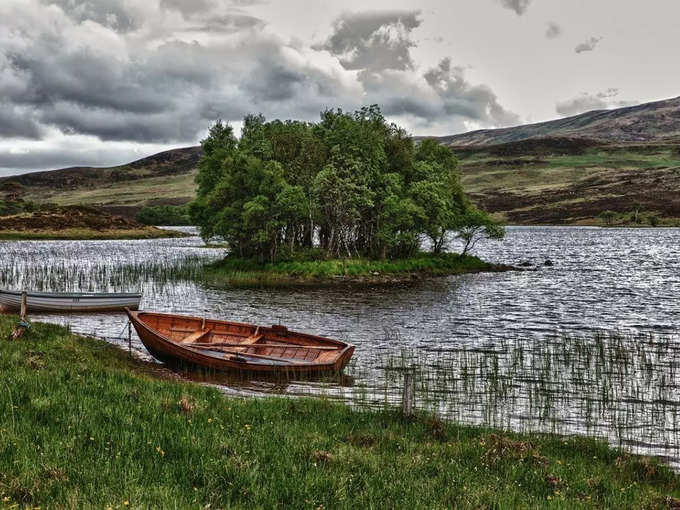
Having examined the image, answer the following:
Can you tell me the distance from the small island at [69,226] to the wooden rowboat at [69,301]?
4305 inches

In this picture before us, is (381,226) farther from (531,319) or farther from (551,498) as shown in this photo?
(551,498)

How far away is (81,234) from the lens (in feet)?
468

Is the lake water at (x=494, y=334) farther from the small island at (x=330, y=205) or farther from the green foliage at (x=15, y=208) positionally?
the green foliage at (x=15, y=208)

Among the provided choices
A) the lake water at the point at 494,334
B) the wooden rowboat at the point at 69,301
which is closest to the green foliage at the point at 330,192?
the lake water at the point at 494,334

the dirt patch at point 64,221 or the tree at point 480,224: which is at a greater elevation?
the dirt patch at point 64,221

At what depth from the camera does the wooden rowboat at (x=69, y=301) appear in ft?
115

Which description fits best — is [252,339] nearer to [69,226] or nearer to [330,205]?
[330,205]

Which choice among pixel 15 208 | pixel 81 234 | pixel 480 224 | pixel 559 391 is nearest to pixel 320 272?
pixel 480 224

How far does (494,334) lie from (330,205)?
1278 inches

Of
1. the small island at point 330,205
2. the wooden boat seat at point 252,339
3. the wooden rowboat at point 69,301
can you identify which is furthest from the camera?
the small island at point 330,205

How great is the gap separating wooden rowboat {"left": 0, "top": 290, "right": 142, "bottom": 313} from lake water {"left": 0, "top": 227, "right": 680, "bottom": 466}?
3.55ft

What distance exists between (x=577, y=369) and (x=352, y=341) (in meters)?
11.5

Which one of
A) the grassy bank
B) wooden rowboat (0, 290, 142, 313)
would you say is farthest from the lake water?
the grassy bank

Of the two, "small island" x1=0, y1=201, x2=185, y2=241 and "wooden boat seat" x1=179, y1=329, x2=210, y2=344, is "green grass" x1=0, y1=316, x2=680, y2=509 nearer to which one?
"wooden boat seat" x1=179, y1=329, x2=210, y2=344
